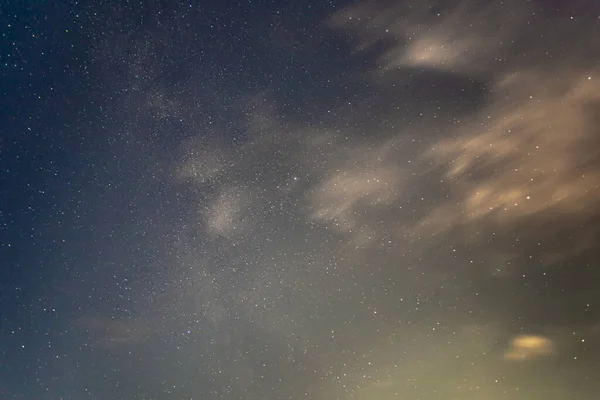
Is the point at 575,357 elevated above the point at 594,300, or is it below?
below

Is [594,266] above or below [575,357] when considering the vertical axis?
above

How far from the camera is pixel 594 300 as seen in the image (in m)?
17.1

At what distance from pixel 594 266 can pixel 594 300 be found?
3298 millimetres

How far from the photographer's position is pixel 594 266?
592 inches

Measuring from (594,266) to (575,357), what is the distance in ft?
34.6

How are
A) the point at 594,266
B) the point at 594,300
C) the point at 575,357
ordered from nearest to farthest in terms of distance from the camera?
the point at 594,266, the point at 594,300, the point at 575,357

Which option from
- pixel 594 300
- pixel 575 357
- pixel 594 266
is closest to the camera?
pixel 594 266

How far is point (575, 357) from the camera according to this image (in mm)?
21828

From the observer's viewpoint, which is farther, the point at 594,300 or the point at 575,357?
the point at 575,357

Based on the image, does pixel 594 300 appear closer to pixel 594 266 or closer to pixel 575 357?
pixel 594 266

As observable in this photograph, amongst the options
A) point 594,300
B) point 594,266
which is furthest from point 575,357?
point 594,266

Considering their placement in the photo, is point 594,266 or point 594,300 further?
point 594,300

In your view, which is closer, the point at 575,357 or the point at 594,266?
the point at 594,266

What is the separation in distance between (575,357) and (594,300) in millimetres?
7267
